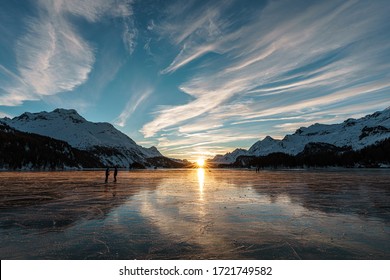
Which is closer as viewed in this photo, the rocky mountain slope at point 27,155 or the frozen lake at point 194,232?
the frozen lake at point 194,232

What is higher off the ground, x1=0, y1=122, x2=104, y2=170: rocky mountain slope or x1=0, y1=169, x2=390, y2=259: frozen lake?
x1=0, y1=122, x2=104, y2=170: rocky mountain slope

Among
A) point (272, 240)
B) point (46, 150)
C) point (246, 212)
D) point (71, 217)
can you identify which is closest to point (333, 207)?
point (246, 212)

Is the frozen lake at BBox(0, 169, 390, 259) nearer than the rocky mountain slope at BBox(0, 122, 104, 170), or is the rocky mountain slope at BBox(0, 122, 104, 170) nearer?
the frozen lake at BBox(0, 169, 390, 259)

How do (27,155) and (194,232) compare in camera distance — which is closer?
(194,232)

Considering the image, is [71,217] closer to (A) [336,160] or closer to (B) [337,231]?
(B) [337,231]

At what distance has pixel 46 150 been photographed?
176 m

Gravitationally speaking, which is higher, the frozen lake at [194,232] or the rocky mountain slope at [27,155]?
the rocky mountain slope at [27,155]

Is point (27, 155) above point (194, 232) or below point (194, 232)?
above

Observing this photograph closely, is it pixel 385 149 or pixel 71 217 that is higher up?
pixel 385 149
